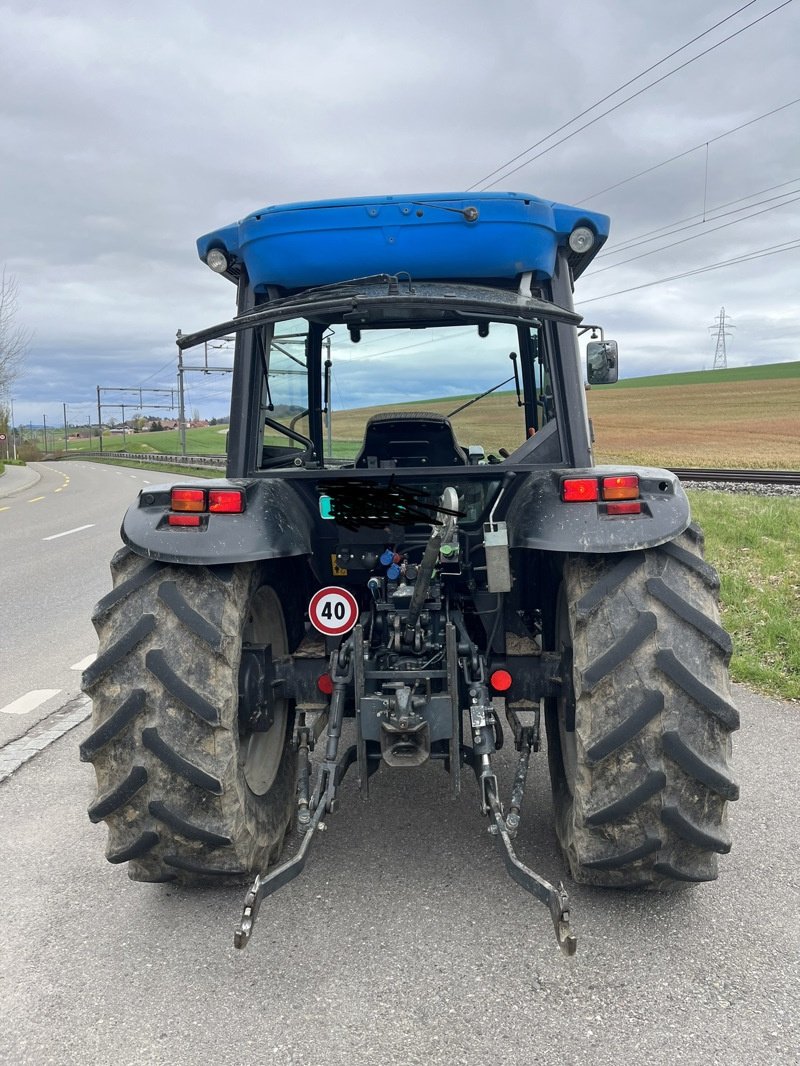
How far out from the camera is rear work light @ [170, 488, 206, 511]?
9.41 ft

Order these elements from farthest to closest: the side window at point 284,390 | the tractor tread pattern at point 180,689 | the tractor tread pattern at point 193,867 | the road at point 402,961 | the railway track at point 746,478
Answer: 1. the railway track at point 746,478
2. the side window at point 284,390
3. the tractor tread pattern at point 193,867
4. the tractor tread pattern at point 180,689
5. the road at point 402,961

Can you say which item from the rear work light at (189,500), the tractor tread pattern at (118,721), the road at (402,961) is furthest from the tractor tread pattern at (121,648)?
the road at (402,961)

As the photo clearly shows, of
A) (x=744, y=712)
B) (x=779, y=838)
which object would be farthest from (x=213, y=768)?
(x=744, y=712)

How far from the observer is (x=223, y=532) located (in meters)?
2.80

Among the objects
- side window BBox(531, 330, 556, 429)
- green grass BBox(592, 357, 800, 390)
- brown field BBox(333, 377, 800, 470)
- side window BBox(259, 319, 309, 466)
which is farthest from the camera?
green grass BBox(592, 357, 800, 390)

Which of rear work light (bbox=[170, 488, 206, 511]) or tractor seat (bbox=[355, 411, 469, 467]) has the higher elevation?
tractor seat (bbox=[355, 411, 469, 467])

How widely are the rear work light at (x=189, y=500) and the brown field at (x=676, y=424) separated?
1.12 m

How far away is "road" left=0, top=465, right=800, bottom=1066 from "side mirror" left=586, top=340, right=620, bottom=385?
6.36 feet

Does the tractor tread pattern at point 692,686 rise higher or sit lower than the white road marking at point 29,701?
higher

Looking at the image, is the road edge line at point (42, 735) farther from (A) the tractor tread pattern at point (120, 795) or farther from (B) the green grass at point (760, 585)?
(B) the green grass at point (760, 585)

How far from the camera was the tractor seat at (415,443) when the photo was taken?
370 cm

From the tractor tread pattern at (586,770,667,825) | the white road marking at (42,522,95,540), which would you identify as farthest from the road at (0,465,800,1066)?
the white road marking at (42,522,95,540)

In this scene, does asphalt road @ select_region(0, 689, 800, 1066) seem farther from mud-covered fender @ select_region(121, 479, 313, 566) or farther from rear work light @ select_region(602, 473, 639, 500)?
rear work light @ select_region(602, 473, 639, 500)

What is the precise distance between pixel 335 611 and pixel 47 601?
696 cm
